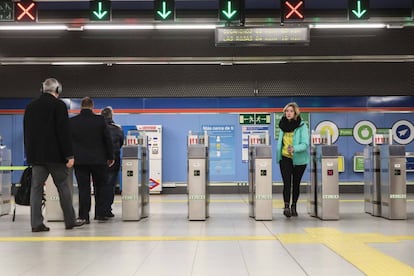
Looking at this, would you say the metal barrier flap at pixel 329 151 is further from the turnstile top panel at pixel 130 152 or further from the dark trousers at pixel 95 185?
the dark trousers at pixel 95 185

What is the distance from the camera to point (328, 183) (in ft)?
26.0

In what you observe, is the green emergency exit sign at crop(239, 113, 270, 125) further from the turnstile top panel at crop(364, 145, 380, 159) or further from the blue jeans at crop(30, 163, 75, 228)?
the blue jeans at crop(30, 163, 75, 228)

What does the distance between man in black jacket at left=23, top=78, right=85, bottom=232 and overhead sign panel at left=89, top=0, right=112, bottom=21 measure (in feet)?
10.8

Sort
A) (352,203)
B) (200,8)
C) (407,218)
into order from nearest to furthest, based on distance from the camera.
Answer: (407,218)
(352,203)
(200,8)

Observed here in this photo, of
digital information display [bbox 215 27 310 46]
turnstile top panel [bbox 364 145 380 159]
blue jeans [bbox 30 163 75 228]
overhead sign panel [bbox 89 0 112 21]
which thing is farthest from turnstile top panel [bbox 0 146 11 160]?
turnstile top panel [bbox 364 145 380 159]

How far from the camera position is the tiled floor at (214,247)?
13.9 feet

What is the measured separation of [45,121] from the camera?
6477 millimetres

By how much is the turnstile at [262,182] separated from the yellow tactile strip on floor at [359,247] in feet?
3.71

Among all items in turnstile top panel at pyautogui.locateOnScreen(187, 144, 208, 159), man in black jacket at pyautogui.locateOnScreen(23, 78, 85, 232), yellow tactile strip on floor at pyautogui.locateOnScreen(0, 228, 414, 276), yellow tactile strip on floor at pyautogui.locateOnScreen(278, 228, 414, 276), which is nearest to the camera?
yellow tactile strip on floor at pyautogui.locateOnScreen(278, 228, 414, 276)

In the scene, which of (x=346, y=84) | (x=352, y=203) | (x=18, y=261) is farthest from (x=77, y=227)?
(x=346, y=84)

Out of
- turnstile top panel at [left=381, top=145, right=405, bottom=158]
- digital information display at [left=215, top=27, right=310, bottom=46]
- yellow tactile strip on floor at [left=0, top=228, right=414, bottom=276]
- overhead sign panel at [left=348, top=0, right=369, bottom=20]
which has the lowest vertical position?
yellow tactile strip on floor at [left=0, top=228, right=414, bottom=276]

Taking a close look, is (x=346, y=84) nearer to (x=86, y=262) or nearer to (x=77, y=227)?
(x=77, y=227)

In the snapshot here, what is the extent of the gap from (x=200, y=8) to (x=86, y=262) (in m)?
9.15

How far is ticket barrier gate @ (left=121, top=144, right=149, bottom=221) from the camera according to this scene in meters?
7.75
